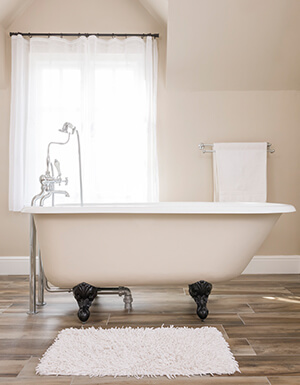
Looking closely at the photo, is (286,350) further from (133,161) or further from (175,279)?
(133,161)

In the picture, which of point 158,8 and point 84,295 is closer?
point 84,295

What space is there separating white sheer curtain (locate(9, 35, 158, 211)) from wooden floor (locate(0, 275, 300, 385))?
93 centimetres

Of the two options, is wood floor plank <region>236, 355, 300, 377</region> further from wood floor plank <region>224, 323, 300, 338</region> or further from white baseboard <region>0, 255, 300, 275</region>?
white baseboard <region>0, 255, 300, 275</region>

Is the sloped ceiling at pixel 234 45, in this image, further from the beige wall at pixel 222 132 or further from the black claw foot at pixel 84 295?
the black claw foot at pixel 84 295

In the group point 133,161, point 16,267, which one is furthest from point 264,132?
point 16,267

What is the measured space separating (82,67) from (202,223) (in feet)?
6.37

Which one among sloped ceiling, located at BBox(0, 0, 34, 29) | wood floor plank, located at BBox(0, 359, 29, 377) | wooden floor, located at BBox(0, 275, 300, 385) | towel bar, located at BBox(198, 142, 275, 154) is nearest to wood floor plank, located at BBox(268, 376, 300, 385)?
wooden floor, located at BBox(0, 275, 300, 385)

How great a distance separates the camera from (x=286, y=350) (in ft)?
6.02

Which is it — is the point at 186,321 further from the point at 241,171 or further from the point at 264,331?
the point at 241,171

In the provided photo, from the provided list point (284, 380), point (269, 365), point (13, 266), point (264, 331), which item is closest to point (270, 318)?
point (264, 331)

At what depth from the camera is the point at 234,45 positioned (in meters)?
3.26

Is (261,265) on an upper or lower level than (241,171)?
lower

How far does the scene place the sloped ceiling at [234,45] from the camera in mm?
3031

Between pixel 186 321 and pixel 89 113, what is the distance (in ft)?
6.49
